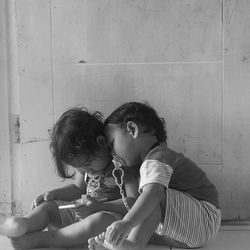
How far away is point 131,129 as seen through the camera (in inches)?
56.6

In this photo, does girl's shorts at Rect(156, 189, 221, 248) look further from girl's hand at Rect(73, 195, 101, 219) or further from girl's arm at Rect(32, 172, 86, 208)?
girl's arm at Rect(32, 172, 86, 208)

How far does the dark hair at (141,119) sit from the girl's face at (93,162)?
3.6 inches

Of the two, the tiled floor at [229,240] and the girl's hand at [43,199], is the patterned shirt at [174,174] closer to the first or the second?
the tiled floor at [229,240]

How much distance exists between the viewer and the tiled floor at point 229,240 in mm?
1444

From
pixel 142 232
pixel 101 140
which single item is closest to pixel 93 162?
pixel 101 140

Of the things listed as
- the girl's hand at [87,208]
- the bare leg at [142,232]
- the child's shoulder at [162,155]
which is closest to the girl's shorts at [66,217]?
the girl's hand at [87,208]

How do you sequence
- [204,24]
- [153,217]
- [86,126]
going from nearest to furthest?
[153,217] < [86,126] < [204,24]

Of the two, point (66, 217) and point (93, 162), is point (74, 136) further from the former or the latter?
point (66, 217)

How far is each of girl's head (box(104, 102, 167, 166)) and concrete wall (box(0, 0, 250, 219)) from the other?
0.22 metres

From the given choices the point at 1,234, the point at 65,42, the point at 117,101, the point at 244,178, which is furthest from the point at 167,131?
the point at 1,234

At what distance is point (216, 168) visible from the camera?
171 cm

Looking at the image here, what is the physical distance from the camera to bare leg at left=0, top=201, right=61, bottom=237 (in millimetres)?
1411

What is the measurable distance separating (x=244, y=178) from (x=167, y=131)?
11.8 inches

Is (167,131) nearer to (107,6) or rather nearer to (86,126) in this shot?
(86,126)
